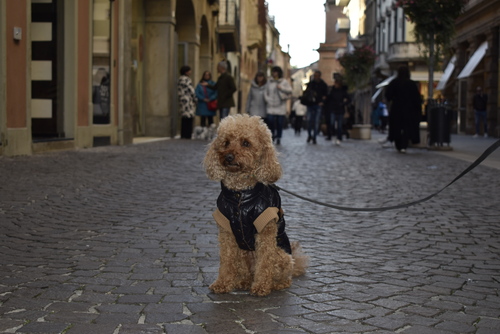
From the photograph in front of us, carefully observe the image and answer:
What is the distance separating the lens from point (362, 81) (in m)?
52.5

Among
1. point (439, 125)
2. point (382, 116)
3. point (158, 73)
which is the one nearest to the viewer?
point (439, 125)

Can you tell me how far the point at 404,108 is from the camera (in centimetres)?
1770

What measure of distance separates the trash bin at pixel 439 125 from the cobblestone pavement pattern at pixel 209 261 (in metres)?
9.25

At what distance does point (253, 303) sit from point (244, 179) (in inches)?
24.7

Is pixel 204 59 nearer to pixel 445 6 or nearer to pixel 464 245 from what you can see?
pixel 445 6

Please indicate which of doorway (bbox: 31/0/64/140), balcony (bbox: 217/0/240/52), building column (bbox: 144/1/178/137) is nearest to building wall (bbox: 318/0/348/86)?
balcony (bbox: 217/0/240/52)

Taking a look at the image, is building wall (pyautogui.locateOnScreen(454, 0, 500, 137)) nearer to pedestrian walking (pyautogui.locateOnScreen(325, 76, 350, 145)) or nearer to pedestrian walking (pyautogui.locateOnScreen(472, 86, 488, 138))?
pedestrian walking (pyautogui.locateOnScreen(472, 86, 488, 138))

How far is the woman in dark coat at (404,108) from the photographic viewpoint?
57.8ft

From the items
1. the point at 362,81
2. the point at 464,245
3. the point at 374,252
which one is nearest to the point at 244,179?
the point at 374,252

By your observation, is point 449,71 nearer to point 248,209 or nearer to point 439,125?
point 439,125

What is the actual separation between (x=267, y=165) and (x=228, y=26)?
3410 cm

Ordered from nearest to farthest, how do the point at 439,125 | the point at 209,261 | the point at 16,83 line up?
the point at 209,261 < the point at 16,83 < the point at 439,125

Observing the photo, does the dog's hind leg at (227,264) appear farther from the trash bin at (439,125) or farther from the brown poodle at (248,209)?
the trash bin at (439,125)

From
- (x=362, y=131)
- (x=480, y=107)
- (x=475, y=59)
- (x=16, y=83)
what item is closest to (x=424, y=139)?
(x=362, y=131)
